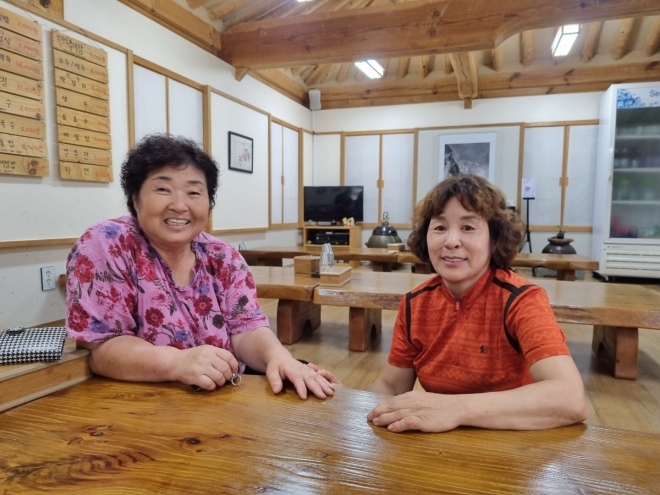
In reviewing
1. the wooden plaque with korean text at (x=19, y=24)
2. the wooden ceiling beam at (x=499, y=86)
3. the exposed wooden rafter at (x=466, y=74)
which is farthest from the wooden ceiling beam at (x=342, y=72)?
the wooden plaque with korean text at (x=19, y=24)

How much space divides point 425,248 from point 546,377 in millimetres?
495

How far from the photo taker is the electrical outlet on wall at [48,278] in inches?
116

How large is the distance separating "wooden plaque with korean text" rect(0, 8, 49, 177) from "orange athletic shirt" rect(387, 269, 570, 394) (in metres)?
2.70

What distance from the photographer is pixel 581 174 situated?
607 centimetres

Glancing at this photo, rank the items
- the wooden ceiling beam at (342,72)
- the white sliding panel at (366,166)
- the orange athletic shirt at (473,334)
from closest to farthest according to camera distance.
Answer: the orange athletic shirt at (473,334)
the wooden ceiling beam at (342,72)
the white sliding panel at (366,166)

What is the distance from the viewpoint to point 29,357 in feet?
2.55

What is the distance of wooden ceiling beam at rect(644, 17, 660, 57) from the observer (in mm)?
5134

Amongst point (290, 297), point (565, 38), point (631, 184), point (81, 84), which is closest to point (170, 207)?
point (290, 297)

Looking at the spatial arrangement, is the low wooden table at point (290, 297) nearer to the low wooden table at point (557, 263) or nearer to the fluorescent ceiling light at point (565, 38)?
the low wooden table at point (557, 263)

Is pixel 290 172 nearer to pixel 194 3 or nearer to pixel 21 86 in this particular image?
pixel 194 3

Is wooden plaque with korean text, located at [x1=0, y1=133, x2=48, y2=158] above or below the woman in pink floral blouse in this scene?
above

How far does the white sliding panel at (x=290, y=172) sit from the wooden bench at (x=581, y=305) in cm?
358

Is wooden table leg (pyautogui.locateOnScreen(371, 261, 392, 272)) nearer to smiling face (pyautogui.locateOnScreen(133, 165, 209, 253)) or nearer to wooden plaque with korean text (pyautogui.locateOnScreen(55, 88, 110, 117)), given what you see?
wooden plaque with korean text (pyautogui.locateOnScreen(55, 88, 110, 117))

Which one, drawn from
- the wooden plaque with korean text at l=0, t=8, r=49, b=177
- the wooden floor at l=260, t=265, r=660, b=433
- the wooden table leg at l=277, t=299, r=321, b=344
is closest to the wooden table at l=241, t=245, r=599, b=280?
the wooden floor at l=260, t=265, r=660, b=433
